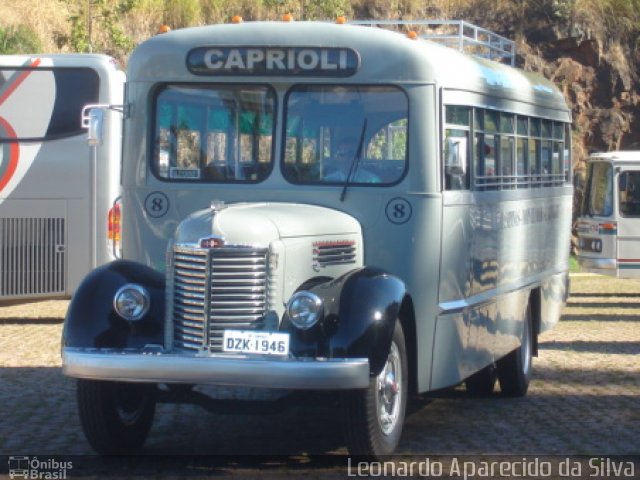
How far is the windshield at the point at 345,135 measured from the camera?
8.50 m

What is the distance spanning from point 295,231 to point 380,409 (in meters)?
1.18

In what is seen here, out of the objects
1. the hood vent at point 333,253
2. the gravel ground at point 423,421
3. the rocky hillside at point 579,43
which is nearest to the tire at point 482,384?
the gravel ground at point 423,421

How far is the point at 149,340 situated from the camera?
25.5 feet

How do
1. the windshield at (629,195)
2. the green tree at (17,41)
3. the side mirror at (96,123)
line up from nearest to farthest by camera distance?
the side mirror at (96,123) → the windshield at (629,195) → the green tree at (17,41)

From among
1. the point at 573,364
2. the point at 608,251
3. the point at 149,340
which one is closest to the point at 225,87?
the point at 149,340

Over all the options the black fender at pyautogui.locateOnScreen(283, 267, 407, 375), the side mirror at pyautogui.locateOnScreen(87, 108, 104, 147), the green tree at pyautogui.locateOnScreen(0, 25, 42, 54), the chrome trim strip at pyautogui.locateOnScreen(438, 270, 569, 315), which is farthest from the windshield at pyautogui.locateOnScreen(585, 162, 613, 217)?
the black fender at pyautogui.locateOnScreen(283, 267, 407, 375)

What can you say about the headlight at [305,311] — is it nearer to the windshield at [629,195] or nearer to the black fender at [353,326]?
the black fender at [353,326]

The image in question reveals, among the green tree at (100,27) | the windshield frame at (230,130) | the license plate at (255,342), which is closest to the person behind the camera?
the license plate at (255,342)

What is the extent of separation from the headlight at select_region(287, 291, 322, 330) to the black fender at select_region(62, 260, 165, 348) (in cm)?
88

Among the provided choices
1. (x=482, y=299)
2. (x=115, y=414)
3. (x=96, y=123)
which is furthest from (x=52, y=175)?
(x=115, y=414)

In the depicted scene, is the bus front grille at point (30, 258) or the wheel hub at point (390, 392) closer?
the wheel hub at point (390, 392)

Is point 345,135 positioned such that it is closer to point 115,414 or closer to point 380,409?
point 380,409

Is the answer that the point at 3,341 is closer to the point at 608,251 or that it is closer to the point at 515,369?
the point at 515,369

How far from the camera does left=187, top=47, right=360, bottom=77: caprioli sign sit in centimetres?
848
